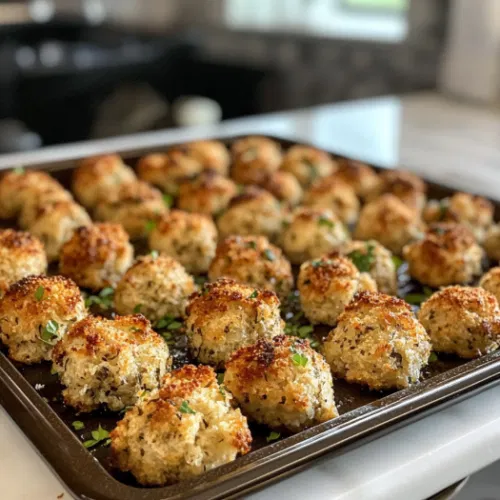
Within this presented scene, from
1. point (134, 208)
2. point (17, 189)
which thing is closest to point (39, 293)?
point (134, 208)

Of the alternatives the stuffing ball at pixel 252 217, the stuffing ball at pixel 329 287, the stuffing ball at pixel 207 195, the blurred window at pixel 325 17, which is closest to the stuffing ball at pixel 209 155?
the stuffing ball at pixel 207 195

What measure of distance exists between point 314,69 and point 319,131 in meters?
2.54

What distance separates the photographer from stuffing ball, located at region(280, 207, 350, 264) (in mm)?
2584

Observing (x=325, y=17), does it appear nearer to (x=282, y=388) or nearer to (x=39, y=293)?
(x=39, y=293)

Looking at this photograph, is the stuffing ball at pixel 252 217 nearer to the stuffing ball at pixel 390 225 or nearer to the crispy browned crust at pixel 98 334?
the stuffing ball at pixel 390 225

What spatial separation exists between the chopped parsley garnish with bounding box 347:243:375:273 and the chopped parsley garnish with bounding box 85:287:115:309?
71cm

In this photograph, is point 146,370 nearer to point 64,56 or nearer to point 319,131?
point 319,131

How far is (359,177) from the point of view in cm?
311

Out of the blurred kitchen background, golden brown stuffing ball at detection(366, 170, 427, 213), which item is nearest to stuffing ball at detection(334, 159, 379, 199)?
golden brown stuffing ball at detection(366, 170, 427, 213)

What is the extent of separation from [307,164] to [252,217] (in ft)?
2.11

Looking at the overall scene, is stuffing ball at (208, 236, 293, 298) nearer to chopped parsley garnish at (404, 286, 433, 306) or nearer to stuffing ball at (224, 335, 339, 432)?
chopped parsley garnish at (404, 286, 433, 306)

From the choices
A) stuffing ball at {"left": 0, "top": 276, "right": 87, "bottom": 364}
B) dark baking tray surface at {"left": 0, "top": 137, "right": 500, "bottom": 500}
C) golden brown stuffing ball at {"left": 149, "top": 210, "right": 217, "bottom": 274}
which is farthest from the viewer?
golden brown stuffing ball at {"left": 149, "top": 210, "right": 217, "bottom": 274}

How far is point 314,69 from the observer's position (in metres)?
6.66

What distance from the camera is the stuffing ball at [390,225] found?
2.69 m
